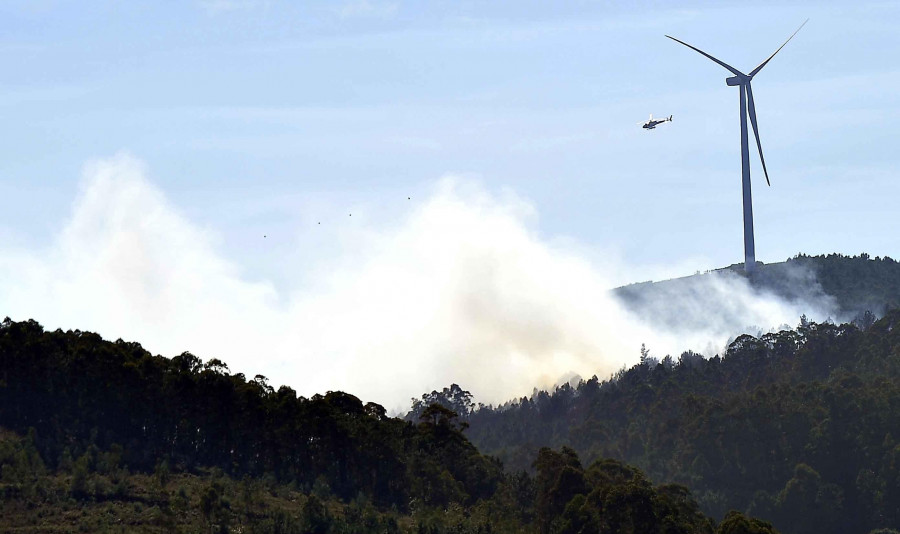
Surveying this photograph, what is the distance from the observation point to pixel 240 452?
620 ft

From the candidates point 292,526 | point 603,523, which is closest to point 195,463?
point 292,526

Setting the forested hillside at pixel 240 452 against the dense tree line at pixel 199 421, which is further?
the dense tree line at pixel 199 421

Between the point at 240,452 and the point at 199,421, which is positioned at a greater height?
the point at 199,421

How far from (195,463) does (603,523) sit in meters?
47.6

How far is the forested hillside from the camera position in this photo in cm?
16900

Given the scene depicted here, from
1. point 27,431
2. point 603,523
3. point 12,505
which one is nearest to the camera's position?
point 12,505

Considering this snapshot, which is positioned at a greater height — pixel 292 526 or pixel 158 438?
pixel 158 438

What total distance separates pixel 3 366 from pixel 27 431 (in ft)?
39.1

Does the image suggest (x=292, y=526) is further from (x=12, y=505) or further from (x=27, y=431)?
(x=27, y=431)

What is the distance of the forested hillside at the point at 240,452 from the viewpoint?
16900 centimetres

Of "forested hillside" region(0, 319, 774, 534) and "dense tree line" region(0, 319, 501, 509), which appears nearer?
"forested hillside" region(0, 319, 774, 534)

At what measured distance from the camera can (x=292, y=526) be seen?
508 feet

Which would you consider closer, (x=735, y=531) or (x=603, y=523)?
(x=735, y=531)

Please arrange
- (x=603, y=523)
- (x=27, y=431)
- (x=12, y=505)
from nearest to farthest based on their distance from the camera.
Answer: (x=12, y=505) < (x=603, y=523) < (x=27, y=431)
